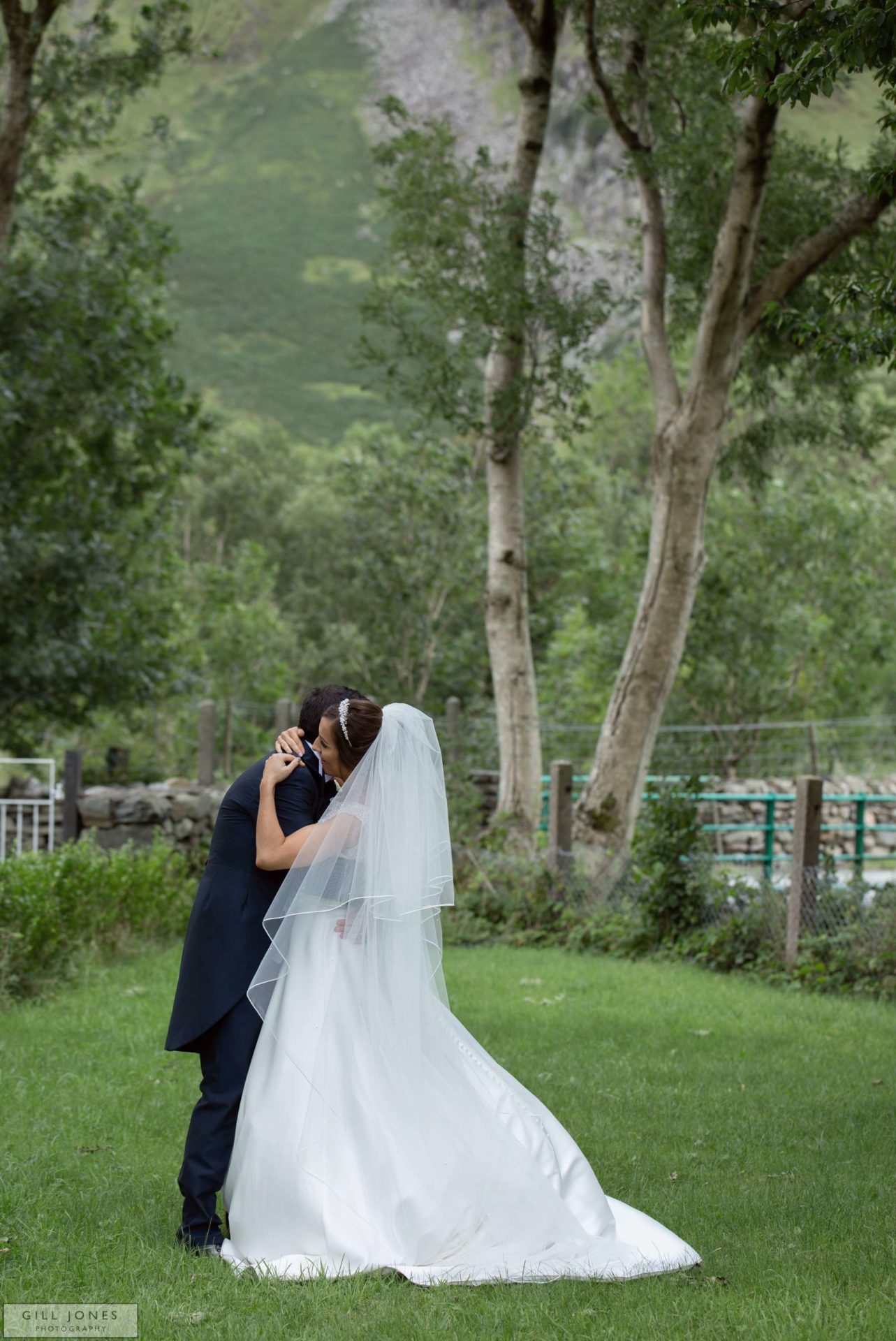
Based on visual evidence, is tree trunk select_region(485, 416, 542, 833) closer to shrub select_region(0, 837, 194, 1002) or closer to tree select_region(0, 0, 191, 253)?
shrub select_region(0, 837, 194, 1002)

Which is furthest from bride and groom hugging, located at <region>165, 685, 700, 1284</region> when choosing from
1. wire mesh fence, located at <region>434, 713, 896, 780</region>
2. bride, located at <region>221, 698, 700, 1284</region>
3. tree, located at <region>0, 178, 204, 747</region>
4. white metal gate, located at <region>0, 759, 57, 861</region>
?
wire mesh fence, located at <region>434, 713, 896, 780</region>

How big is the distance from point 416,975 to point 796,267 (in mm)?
10223

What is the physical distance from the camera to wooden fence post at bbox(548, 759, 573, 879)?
1273 centimetres

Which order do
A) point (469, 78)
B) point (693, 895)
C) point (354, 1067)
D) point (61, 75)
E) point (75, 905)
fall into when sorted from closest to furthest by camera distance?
1. point (354, 1067)
2. point (75, 905)
3. point (693, 895)
4. point (61, 75)
5. point (469, 78)

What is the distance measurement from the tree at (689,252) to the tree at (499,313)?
102 cm

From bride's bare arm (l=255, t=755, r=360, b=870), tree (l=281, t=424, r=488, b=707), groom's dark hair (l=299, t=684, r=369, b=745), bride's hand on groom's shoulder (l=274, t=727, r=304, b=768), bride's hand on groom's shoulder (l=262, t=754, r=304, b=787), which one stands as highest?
tree (l=281, t=424, r=488, b=707)

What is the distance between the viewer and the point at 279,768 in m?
4.61

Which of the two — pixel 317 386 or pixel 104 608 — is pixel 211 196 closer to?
pixel 317 386

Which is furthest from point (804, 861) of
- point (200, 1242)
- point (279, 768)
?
point (200, 1242)

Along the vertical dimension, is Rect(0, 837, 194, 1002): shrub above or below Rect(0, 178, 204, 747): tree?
below

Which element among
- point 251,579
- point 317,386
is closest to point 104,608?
point 251,579

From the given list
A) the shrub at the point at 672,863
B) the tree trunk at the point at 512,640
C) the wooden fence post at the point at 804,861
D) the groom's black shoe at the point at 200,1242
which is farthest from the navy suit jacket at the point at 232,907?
the tree trunk at the point at 512,640

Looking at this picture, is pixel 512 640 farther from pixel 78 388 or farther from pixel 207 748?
pixel 78 388

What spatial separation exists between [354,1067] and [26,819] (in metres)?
11.2
